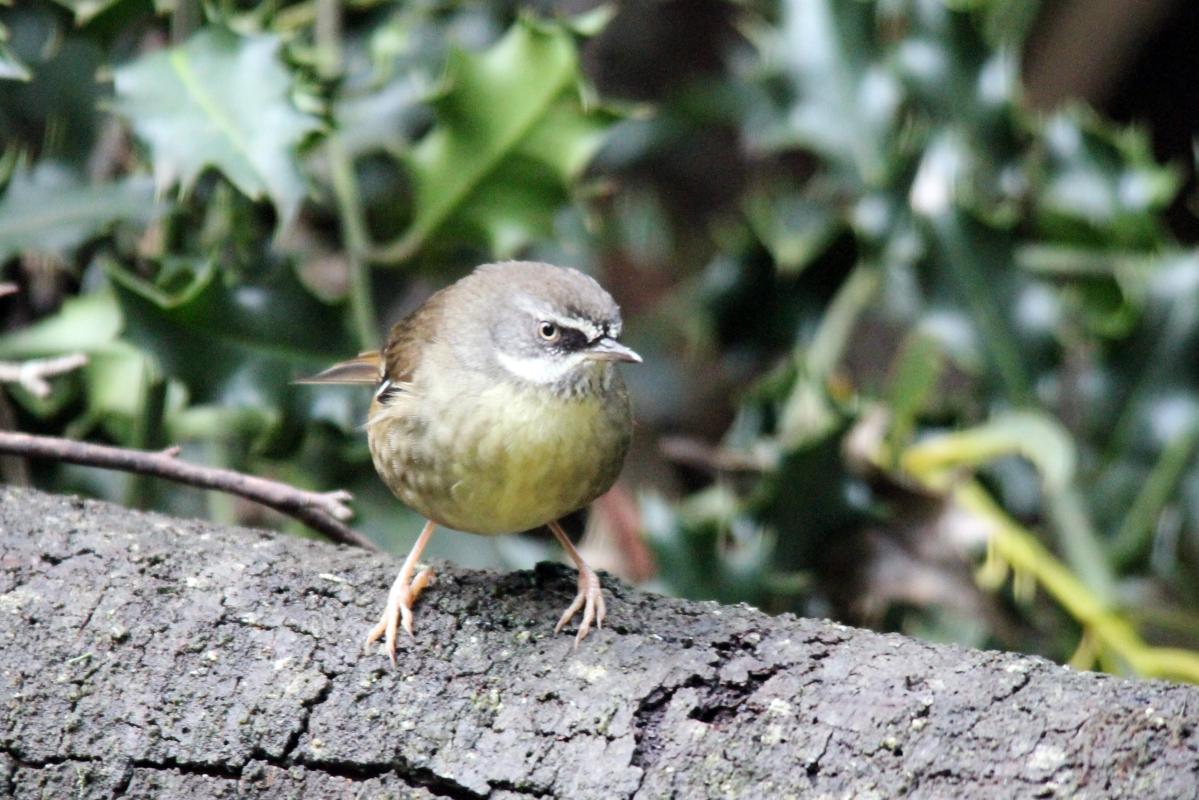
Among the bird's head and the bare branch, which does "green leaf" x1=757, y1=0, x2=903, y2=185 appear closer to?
the bare branch

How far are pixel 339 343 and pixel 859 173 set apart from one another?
1943mm

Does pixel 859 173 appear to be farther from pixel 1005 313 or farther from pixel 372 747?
pixel 372 747

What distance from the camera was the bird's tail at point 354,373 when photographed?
3.39 meters

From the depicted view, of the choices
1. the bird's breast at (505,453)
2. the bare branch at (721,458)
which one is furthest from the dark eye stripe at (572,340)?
the bare branch at (721,458)

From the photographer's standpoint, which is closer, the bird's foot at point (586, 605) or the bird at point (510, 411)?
the bird's foot at point (586, 605)

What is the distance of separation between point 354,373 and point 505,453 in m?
0.89

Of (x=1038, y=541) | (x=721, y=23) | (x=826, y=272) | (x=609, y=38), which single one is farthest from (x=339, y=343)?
(x=721, y=23)

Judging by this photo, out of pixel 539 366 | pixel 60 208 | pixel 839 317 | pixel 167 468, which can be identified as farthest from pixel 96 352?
pixel 839 317

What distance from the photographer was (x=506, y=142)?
398 cm

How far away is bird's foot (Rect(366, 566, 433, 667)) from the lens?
92.6 inches

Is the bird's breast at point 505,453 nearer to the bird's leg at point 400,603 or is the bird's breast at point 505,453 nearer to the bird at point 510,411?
the bird at point 510,411

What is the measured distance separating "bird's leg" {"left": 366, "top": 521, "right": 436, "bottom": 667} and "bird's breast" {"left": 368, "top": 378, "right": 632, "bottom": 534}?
17 centimetres

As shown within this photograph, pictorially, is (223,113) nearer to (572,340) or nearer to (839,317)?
(572,340)

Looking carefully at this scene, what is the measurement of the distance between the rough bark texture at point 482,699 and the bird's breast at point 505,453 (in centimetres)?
24
